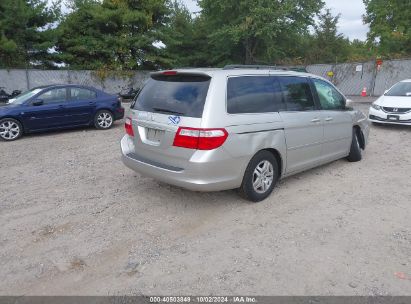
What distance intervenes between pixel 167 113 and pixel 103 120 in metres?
6.84

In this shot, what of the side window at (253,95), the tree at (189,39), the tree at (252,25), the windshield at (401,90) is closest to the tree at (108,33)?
the tree at (189,39)

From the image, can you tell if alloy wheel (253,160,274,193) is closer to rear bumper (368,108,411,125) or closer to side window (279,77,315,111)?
side window (279,77,315,111)

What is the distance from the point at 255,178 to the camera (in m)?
4.71

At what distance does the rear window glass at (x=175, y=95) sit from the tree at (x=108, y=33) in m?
19.1

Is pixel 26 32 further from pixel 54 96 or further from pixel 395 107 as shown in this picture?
pixel 395 107

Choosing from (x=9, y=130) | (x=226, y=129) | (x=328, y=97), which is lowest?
(x=9, y=130)

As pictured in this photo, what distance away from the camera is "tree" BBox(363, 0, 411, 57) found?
31031 millimetres

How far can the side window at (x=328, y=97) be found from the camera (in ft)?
19.0

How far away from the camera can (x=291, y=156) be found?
511 centimetres

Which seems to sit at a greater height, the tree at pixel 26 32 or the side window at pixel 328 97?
the tree at pixel 26 32

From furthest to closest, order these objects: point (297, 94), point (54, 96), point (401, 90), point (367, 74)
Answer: point (367, 74), point (401, 90), point (54, 96), point (297, 94)

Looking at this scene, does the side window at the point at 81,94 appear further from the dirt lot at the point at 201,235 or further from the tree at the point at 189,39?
the tree at the point at 189,39

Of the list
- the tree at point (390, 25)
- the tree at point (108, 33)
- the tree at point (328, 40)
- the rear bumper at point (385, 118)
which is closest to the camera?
the rear bumper at point (385, 118)

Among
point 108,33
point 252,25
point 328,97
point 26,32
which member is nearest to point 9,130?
point 328,97
